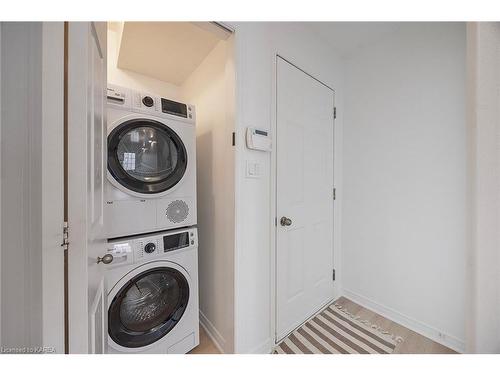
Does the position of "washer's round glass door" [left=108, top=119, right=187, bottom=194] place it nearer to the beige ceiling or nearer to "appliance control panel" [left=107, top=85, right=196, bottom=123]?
"appliance control panel" [left=107, top=85, right=196, bottom=123]

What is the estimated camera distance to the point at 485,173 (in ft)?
2.77

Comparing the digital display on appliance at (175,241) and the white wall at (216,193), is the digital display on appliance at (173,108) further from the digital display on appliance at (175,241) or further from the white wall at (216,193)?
the digital display on appliance at (175,241)

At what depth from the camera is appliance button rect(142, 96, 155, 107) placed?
45.6 inches

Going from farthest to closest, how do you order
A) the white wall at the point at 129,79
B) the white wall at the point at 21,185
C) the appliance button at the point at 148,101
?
the white wall at the point at 129,79 → the appliance button at the point at 148,101 → the white wall at the point at 21,185

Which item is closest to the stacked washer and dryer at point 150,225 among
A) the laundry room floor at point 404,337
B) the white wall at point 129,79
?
the white wall at point 129,79

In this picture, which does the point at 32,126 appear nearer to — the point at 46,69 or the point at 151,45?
the point at 46,69

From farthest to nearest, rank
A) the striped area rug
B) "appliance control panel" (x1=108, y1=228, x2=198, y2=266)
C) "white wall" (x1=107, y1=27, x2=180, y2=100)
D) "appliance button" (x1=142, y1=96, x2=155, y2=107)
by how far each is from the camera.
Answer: "white wall" (x1=107, y1=27, x2=180, y2=100), the striped area rug, "appliance button" (x1=142, y1=96, x2=155, y2=107), "appliance control panel" (x1=108, y1=228, x2=198, y2=266)

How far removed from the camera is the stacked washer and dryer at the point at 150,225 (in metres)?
1.06

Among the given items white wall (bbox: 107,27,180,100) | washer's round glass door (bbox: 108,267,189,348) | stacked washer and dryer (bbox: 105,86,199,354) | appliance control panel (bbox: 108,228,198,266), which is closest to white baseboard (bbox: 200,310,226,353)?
stacked washer and dryer (bbox: 105,86,199,354)

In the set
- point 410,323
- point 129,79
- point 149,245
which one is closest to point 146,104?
point 149,245

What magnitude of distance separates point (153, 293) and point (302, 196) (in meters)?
1.22

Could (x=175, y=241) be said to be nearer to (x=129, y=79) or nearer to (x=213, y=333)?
Result: (x=213, y=333)

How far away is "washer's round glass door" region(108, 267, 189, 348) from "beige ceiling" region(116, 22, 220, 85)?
1.51m
